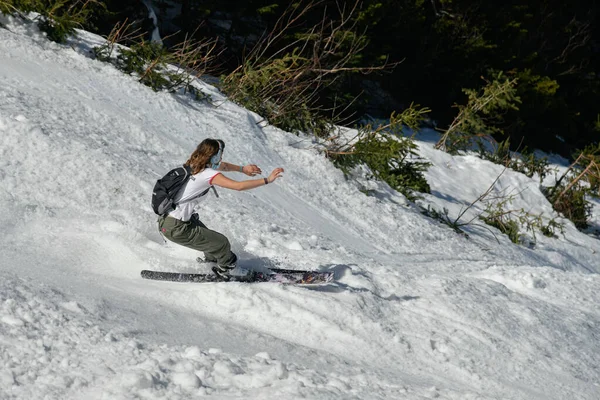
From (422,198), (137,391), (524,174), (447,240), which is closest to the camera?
(137,391)

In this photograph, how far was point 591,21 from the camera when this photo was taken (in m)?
27.6

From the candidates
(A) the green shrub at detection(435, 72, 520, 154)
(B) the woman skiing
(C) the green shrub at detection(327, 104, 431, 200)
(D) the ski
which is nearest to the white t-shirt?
(B) the woman skiing

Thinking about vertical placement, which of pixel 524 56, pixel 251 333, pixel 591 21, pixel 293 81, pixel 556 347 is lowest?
pixel 251 333

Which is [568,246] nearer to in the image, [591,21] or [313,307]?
[313,307]

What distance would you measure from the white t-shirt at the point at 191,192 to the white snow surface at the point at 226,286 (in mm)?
594

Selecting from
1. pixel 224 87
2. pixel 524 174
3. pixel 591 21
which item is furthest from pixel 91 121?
pixel 591 21

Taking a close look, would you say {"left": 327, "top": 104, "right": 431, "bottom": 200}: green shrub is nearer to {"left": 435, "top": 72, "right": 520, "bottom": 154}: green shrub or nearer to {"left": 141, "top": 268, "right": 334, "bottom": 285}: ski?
{"left": 435, "top": 72, "right": 520, "bottom": 154}: green shrub

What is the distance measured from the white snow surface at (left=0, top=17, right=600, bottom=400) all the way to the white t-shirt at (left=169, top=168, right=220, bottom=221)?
1.95ft

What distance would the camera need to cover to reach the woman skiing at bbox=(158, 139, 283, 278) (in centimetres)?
540

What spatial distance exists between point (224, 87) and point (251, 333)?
7.97 meters

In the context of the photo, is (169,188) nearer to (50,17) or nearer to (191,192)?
(191,192)

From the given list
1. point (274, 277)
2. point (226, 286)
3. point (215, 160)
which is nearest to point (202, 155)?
point (215, 160)

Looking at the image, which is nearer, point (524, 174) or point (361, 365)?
point (361, 365)

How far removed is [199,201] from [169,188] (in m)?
0.31
